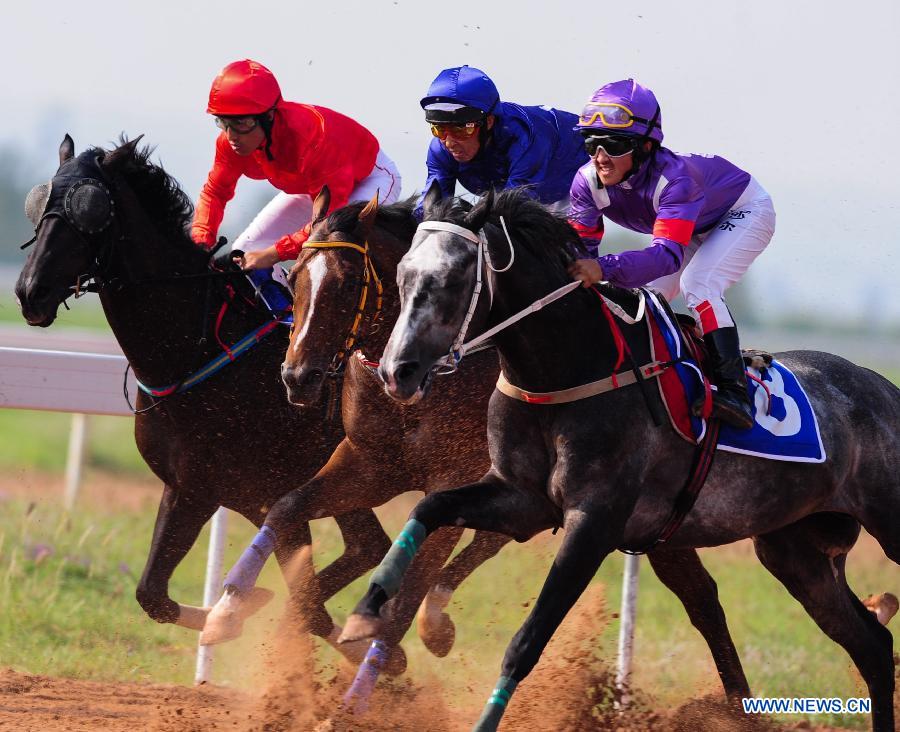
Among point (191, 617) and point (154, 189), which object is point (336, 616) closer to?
point (191, 617)

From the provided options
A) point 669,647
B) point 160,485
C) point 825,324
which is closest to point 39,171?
point 825,324

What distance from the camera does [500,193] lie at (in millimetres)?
3705

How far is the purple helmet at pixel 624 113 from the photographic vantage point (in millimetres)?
3949

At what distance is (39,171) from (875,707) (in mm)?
42326

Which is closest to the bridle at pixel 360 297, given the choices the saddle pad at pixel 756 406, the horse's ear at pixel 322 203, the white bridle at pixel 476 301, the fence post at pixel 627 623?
the horse's ear at pixel 322 203

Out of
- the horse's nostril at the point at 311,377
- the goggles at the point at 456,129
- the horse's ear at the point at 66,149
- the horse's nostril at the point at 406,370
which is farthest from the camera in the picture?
the horse's ear at the point at 66,149

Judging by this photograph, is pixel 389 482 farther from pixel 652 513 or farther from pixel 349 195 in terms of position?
pixel 349 195

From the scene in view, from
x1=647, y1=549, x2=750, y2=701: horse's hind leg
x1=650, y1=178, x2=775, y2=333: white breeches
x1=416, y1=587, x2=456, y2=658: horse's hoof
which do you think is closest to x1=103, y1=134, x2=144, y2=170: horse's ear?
x1=416, y1=587, x2=456, y2=658: horse's hoof

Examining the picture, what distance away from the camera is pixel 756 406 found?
14.0 ft

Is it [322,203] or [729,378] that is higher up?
[322,203]

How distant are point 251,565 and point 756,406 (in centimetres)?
169

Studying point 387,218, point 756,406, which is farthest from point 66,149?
point 756,406

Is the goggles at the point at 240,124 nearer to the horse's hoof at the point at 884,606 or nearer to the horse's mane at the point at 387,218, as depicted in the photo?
the horse's mane at the point at 387,218

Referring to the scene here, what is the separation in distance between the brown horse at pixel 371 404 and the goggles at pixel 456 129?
11.9 inches
